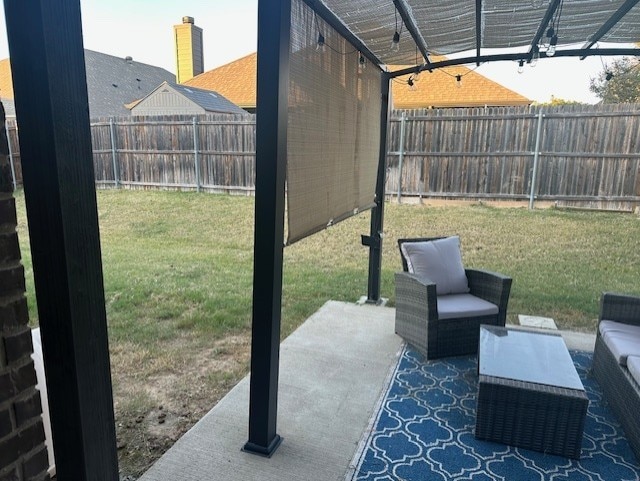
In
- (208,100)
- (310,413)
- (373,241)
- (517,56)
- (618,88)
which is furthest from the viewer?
(618,88)

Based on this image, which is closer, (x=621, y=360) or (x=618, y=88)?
(x=621, y=360)

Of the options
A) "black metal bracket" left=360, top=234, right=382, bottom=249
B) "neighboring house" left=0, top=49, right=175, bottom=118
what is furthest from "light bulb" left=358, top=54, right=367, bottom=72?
"neighboring house" left=0, top=49, right=175, bottom=118

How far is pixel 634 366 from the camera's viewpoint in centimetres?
240

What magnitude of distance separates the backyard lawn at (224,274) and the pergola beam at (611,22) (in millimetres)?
2365

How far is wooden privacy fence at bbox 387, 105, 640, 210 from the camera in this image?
775 centimetres

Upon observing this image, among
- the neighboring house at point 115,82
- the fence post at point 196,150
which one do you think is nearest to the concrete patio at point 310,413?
the fence post at point 196,150

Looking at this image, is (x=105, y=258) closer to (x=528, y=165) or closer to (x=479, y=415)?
(x=479, y=415)

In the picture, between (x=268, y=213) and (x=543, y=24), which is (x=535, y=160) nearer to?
(x=543, y=24)

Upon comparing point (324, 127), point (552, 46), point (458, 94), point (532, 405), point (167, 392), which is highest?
point (458, 94)

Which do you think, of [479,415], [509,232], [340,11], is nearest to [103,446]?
[479,415]

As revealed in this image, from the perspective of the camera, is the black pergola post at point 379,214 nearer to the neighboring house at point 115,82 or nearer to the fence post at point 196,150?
the fence post at point 196,150

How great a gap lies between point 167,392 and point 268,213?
1.62 meters

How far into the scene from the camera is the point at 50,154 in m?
1.01

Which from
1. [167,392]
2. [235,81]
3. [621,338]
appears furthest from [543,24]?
[235,81]
